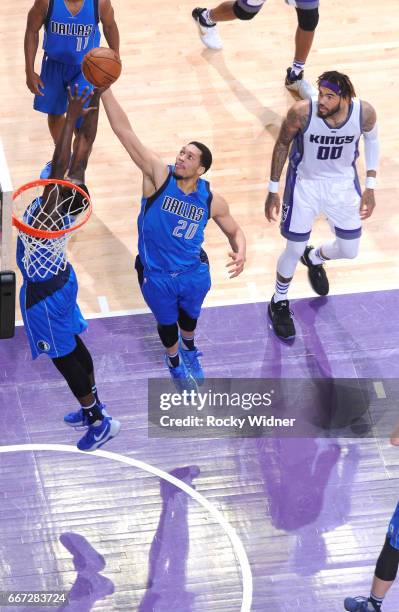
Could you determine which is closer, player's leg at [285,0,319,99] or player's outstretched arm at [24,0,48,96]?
player's outstretched arm at [24,0,48,96]

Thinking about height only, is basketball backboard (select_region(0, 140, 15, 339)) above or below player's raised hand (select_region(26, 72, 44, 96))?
above

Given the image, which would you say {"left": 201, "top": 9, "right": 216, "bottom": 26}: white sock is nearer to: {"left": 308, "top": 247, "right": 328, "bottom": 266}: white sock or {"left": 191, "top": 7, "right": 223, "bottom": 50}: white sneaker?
{"left": 191, "top": 7, "right": 223, "bottom": 50}: white sneaker

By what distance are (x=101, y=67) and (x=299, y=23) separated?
146 inches

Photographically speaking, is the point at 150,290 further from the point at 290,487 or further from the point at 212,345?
the point at 290,487

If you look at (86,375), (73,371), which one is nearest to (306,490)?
(86,375)

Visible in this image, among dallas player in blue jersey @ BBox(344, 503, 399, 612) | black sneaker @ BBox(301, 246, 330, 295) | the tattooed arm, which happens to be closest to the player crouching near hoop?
the tattooed arm

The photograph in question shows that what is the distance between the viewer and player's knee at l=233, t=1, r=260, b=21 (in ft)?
37.6

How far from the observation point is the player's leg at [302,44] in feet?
36.1

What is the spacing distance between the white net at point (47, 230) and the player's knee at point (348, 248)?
2429 mm

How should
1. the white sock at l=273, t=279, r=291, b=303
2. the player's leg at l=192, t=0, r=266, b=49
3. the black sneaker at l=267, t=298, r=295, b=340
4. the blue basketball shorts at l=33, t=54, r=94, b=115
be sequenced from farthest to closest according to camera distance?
the player's leg at l=192, t=0, r=266, b=49 < the blue basketball shorts at l=33, t=54, r=94, b=115 < the black sneaker at l=267, t=298, r=295, b=340 < the white sock at l=273, t=279, r=291, b=303

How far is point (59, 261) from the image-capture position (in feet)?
25.5

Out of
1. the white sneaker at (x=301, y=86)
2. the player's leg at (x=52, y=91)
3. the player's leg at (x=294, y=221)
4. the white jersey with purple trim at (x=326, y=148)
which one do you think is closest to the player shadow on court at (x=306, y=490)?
the player's leg at (x=294, y=221)

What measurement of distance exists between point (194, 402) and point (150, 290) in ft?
3.72

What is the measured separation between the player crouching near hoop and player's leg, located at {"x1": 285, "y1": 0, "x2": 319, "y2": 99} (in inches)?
137
